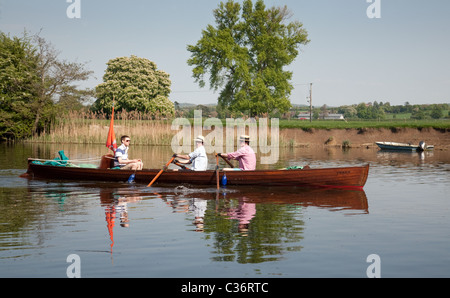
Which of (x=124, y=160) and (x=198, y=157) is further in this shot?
(x=124, y=160)

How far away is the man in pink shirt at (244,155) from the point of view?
1553 cm

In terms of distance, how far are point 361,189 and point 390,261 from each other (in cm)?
870

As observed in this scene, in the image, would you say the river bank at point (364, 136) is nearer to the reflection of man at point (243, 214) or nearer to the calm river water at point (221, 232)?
the calm river water at point (221, 232)

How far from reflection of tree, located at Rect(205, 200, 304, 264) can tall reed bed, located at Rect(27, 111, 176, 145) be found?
25.3m

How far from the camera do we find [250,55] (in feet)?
178

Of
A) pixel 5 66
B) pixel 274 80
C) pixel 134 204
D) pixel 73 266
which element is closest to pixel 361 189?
pixel 134 204

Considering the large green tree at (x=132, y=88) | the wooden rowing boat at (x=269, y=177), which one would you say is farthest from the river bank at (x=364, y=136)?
the wooden rowing boat at (x=269, y=177)

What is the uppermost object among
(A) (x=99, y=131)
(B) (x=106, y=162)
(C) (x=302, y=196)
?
(A) (x=99, y=131)

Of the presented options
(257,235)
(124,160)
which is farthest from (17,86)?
(257,235)

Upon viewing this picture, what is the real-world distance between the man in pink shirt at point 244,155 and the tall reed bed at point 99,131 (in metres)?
21.2

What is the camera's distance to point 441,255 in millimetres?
7922

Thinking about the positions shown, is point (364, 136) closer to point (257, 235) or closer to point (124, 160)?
point (124, 160)

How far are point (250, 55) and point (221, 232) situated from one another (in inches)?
1832
